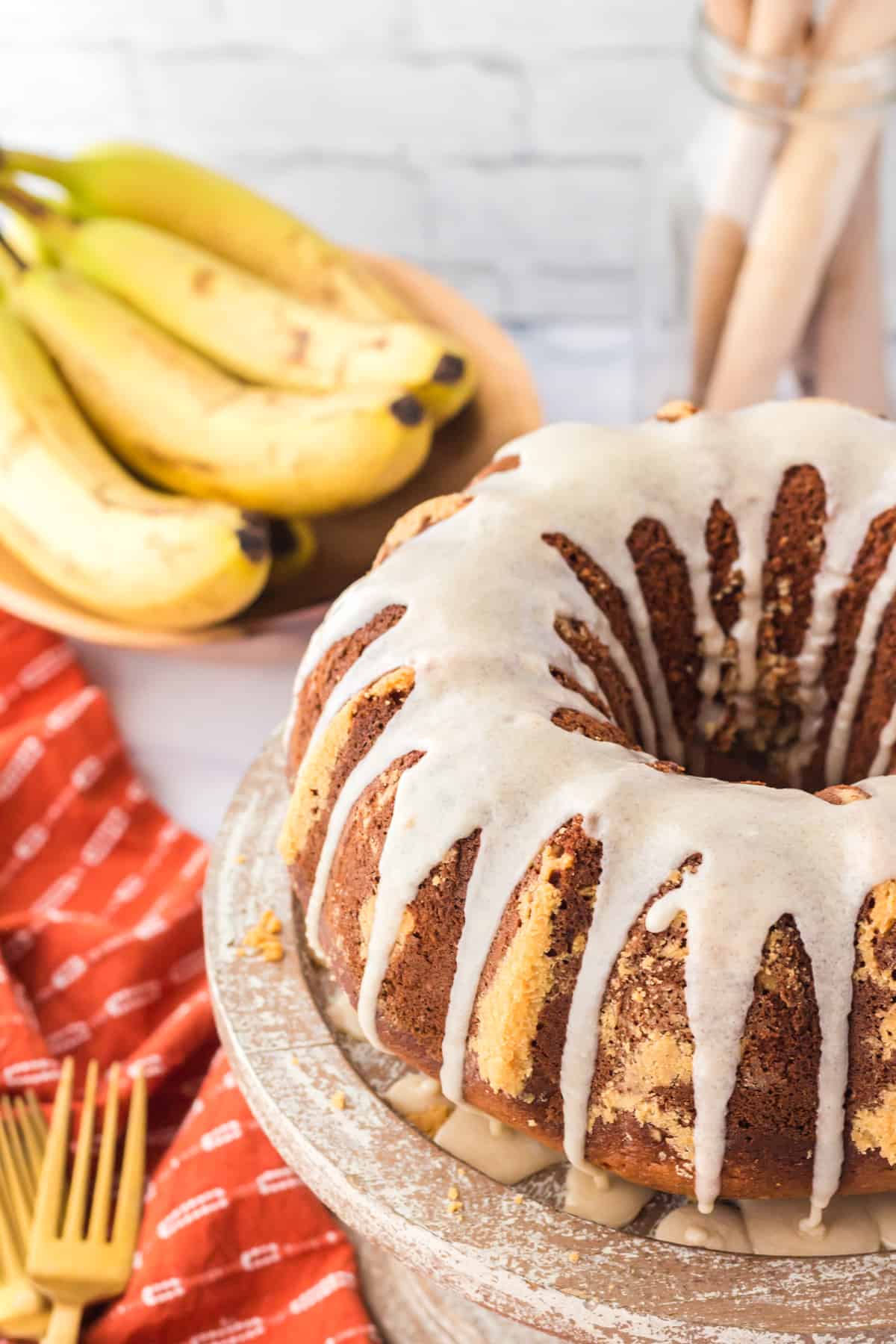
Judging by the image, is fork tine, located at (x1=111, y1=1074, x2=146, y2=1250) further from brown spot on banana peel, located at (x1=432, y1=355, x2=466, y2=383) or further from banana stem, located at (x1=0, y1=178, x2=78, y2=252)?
banana stem, located at (x1=0, y1=178, x2=78, y2=252)

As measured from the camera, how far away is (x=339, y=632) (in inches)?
36.5

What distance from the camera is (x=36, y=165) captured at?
1.50 metres

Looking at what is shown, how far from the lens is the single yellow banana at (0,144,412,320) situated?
5.09 ft

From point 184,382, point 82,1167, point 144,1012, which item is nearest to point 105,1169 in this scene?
point 82,1167

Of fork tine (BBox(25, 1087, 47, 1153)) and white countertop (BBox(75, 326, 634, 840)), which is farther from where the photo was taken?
white countertop (BBox(75, 326, 634, 840))

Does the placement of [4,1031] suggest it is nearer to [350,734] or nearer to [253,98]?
[350,734]

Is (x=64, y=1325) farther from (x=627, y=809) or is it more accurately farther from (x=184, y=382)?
(x=184, y=382)

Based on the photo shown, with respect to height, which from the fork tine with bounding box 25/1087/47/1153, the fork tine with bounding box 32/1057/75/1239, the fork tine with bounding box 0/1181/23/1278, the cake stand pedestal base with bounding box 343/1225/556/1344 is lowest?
the cake stand pedestal base with bounding box 343/1225/556/1344

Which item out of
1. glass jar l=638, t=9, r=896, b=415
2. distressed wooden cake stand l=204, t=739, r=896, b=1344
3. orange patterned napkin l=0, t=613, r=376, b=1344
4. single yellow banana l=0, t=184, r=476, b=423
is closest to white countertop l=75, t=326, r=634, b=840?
orange patterned napkin l=0, t=613, r=376, b=1344

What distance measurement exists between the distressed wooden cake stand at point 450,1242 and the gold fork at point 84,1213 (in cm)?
16

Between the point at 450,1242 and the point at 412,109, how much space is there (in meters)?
1.41

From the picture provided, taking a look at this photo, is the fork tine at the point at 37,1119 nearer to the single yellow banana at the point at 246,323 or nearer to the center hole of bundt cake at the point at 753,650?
the center hole of bundt cake at the point at 753,650

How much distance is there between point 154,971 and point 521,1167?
1.42 feet

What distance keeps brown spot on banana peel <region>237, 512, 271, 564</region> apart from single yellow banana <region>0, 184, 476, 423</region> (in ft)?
0.63
